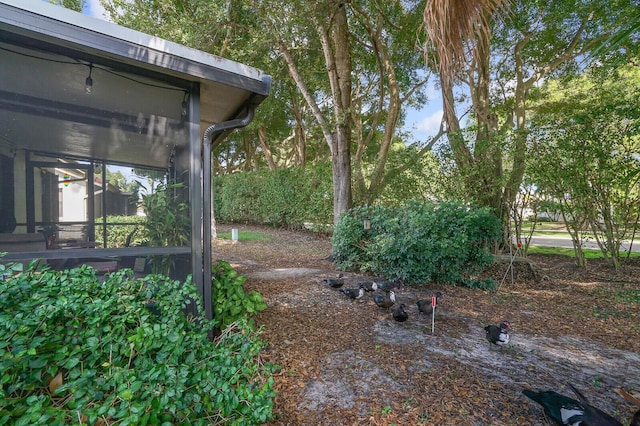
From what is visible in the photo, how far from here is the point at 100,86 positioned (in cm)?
274

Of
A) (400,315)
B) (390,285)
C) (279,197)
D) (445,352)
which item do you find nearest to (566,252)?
(390,285)

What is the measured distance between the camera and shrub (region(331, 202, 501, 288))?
5.48 m

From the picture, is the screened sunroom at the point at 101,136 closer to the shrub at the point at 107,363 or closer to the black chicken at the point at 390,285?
the shrub at the point at 107,363

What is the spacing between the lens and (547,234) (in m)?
15.2

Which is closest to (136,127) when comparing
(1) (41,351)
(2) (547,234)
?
(1) (41,351)

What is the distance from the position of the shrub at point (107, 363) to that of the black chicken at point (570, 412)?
6.10 feet

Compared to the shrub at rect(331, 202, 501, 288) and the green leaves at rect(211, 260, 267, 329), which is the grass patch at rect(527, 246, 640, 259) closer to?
the shrub at rect(331, 202, 501, 288)

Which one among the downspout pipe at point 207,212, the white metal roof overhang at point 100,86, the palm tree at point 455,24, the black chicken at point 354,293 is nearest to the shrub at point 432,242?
the black chicken at point 354,293

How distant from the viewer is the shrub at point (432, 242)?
548 centimetres

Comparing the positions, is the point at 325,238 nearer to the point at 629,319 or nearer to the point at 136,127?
the point at 629,319

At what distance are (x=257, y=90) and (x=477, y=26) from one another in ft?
6.38

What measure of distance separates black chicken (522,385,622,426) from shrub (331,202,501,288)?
10.3ft

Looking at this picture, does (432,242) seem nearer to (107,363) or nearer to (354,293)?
(354,293)

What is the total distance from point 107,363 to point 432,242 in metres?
4.76
